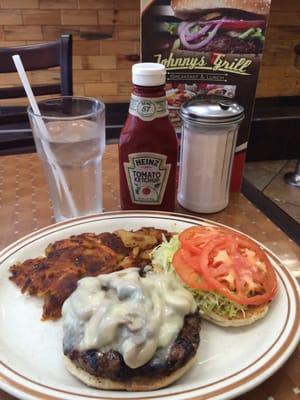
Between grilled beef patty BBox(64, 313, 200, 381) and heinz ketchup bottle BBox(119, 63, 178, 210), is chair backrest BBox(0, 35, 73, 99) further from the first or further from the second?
grilled beef patty BBox(64, 313, 200, 381)

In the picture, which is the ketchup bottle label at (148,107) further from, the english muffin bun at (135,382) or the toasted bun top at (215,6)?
the english muffin bun at (135,382)

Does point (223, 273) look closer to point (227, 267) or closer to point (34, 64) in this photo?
point (227, 267)

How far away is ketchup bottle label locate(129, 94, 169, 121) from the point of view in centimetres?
99

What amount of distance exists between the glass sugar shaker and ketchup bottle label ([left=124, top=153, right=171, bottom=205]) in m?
0.10

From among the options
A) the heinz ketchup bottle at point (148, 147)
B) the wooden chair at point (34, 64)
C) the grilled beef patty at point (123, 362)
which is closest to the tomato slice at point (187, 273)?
the grilled beef patty at point (123, 362)

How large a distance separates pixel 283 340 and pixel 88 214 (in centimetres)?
62

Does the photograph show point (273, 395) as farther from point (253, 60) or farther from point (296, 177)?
point (296, 177)

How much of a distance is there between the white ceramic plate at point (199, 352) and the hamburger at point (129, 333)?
2cm

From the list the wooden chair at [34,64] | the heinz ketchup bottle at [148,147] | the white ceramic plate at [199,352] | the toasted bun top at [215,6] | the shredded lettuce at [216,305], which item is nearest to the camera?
the white ceramic plate at [199,352]

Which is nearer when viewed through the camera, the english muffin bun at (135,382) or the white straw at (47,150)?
the english muffin bun at (135,382)

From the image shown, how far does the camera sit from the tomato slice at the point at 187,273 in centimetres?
81

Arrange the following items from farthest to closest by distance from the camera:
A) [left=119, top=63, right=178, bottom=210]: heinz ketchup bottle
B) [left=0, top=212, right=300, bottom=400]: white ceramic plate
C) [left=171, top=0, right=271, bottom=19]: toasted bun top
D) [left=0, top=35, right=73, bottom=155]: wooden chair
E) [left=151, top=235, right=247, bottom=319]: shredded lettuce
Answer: [left=0, top=35, right=73, bottom=155]: wooden chair < [left=171, top=0, right=271, bottom=19]: toasted bun top < [left=119, top=63, right=178, bottom=210]: heinz ketchup bottle < [left=151, top=235, right=247, bottom=319]: shredded lettuce < [left=0, top=212, right=300, bottom=400]: white ceramic plate

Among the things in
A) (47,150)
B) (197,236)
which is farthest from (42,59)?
(197,236)

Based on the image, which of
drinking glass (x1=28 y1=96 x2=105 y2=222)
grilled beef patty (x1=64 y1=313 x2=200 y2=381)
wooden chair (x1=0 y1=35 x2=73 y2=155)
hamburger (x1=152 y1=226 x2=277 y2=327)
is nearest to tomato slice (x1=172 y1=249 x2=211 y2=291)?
hamburger (x1=152 y1=226 x2=277 y2=327)
